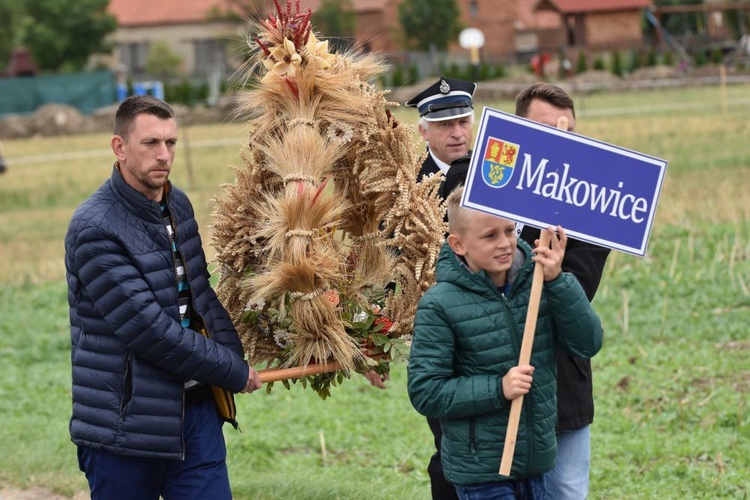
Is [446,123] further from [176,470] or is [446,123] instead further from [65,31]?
[65,31]

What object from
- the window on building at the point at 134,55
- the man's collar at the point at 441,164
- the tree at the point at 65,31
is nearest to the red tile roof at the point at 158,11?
the window on building at the point at 134,55

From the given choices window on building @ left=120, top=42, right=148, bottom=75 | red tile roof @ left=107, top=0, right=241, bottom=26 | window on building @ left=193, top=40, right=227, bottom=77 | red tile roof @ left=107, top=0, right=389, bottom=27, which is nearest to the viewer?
window on building @ left=193, top=40, right=227, bottom=77

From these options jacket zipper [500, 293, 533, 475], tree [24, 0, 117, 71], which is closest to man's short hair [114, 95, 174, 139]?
jacket zipper [500, 293, 533, 475]

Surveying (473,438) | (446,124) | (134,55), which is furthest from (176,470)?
(134,55)

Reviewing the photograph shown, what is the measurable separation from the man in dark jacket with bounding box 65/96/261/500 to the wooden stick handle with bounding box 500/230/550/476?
1.11 m

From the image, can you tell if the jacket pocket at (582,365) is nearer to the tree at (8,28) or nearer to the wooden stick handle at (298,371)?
the wooden stick handle at (298,371)

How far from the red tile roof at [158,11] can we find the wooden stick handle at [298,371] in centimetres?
7073

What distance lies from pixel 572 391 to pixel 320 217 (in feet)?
3.73

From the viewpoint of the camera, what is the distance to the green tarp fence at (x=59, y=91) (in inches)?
2021

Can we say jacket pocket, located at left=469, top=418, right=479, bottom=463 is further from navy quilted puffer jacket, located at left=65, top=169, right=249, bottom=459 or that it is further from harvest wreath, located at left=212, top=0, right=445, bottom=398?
navy quilted puffer jacket, located at left=65, top=169, right=249, bottom=459

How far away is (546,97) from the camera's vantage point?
4273 millimetres

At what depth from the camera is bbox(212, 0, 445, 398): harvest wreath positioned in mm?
4449

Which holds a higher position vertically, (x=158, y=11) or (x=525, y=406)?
(x=525, y=406)

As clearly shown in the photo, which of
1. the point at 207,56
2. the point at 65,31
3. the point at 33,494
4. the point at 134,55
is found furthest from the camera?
the point at 134,55
